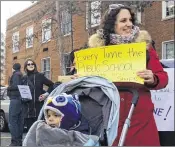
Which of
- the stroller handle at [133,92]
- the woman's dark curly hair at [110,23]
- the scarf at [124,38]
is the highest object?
the woman's dark curly hair at [110,23]

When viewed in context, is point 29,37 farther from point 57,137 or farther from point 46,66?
point 57,137

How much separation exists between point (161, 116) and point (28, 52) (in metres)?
6.33

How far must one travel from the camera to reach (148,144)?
9.66 feet

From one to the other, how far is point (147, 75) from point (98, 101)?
40 cm

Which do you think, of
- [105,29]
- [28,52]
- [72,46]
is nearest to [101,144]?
[105,29]

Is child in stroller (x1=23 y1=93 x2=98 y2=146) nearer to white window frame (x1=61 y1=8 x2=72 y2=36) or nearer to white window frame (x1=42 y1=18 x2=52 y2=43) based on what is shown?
white window frame (x1=61 y1=8 x2=72 y2=36)

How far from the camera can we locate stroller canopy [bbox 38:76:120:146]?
2827mm

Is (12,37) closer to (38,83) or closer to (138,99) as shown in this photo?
(38,83)

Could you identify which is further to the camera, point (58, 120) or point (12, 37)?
point (12, 37)

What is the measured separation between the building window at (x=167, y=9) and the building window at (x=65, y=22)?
6537mm

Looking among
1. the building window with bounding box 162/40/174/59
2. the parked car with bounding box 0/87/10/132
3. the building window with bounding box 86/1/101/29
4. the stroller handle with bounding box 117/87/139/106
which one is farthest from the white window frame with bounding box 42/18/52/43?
the stroller handle with bounding box 117/87/139/106

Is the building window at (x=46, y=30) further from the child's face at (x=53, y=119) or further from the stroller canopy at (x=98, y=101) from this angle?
the child's face at (x=53, y=119)

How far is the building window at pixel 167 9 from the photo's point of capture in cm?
1581

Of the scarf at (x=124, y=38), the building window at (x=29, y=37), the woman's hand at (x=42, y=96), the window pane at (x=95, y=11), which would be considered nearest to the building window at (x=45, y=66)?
the building window at (x=29, y=37)
